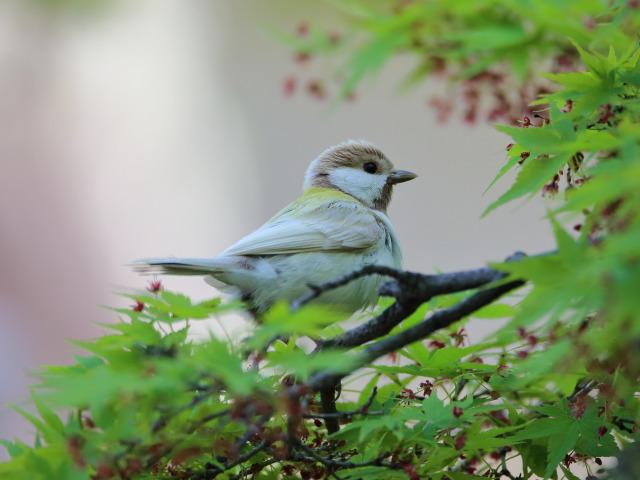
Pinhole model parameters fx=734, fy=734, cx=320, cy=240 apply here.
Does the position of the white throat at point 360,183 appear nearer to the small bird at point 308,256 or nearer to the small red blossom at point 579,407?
the small bird at point 308,256

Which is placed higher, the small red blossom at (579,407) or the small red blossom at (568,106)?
the small red blossom at (568,106)

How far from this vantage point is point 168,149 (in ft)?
17.3

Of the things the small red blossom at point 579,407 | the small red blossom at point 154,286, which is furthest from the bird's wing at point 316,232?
the small red blossom at point 579,407

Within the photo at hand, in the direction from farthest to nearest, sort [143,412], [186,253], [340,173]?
Result: 1. [186,253]
2. [340,173]
3. [143,412]

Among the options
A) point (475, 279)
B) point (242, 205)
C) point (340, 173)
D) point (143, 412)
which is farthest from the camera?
point (242, 205)

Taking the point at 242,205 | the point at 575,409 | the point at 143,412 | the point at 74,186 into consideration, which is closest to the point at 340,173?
the point at 575,409

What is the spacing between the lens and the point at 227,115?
18.1 feet

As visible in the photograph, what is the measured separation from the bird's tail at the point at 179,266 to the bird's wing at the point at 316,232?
14 cm

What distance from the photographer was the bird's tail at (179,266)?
Result: 6.37 ft

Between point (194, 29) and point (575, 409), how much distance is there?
4.97 m

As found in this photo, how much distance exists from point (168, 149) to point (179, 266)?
342cm

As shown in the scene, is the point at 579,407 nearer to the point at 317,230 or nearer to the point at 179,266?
the point at 179,266

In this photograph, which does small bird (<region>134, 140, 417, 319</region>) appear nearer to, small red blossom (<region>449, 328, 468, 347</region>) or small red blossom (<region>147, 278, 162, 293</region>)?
small red blossom (<region>449, 328, 468, 347</region>)

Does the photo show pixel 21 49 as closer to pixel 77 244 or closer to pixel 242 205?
pixel 77 244
